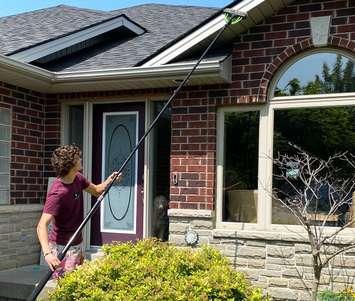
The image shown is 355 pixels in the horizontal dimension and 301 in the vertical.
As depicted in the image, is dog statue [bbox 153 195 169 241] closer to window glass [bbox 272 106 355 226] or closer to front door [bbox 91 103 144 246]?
front door [bbox 91 103 144 246]

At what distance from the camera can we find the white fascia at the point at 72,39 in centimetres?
760

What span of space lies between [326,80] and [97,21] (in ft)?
14.8

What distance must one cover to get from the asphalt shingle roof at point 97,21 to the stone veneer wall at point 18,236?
2.10 m

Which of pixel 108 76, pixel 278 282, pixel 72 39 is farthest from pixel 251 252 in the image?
pixel 72 39

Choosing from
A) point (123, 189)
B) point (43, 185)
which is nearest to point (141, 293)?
point (123, 189)

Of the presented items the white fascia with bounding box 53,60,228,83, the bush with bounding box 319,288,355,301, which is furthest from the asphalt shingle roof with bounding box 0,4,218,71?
the bush with bounding box 319,288,355,301

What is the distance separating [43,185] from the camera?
832 centimetres

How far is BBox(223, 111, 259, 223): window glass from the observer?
6.96m

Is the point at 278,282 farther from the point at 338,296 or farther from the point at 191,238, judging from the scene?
the point at 191,238

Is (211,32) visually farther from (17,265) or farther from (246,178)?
(17,265)

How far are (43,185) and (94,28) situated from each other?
271 centimetres

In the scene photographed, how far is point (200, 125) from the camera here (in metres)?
7.11

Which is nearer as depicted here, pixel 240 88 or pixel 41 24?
pixel 240 88

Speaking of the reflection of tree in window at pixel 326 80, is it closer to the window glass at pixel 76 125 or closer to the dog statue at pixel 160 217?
the dog statue at pixel 160 217
